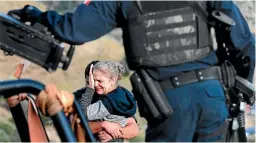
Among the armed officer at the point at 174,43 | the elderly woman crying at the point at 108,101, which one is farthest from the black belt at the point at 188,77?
the elderly woman crying at the point at 108,101

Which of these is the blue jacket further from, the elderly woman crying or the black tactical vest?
the elderly woman crying

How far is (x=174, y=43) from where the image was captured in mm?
5258

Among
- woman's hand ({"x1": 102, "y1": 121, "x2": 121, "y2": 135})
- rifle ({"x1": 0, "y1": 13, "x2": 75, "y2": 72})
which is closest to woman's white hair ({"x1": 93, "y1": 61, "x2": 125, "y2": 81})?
woman's hand ({"x1": 102, "y1": 121, "x2": 121, "y2": 135})

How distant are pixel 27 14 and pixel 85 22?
1.23 ft

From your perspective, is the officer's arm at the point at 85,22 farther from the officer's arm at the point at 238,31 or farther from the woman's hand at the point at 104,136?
the woman's hand at the point at 104,136

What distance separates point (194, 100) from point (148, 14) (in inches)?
24.7

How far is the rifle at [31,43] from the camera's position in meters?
5.07

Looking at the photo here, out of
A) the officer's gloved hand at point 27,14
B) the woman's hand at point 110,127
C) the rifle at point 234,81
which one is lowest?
the rifle at point 234,81

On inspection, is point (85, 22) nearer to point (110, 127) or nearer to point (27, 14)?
point (27, 14)

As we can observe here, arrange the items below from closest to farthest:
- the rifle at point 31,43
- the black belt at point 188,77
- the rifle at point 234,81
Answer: the rifle at point 31,43 < the black belt at point 188,77 < the rifle at point 234,81

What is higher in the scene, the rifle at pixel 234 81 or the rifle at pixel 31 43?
the rifle at pixel 31 43

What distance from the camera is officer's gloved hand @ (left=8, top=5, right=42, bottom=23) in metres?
5.10

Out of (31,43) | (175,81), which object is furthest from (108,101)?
(175,81)

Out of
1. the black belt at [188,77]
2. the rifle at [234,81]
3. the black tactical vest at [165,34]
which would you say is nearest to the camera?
the black tactical vest at [165,34]
